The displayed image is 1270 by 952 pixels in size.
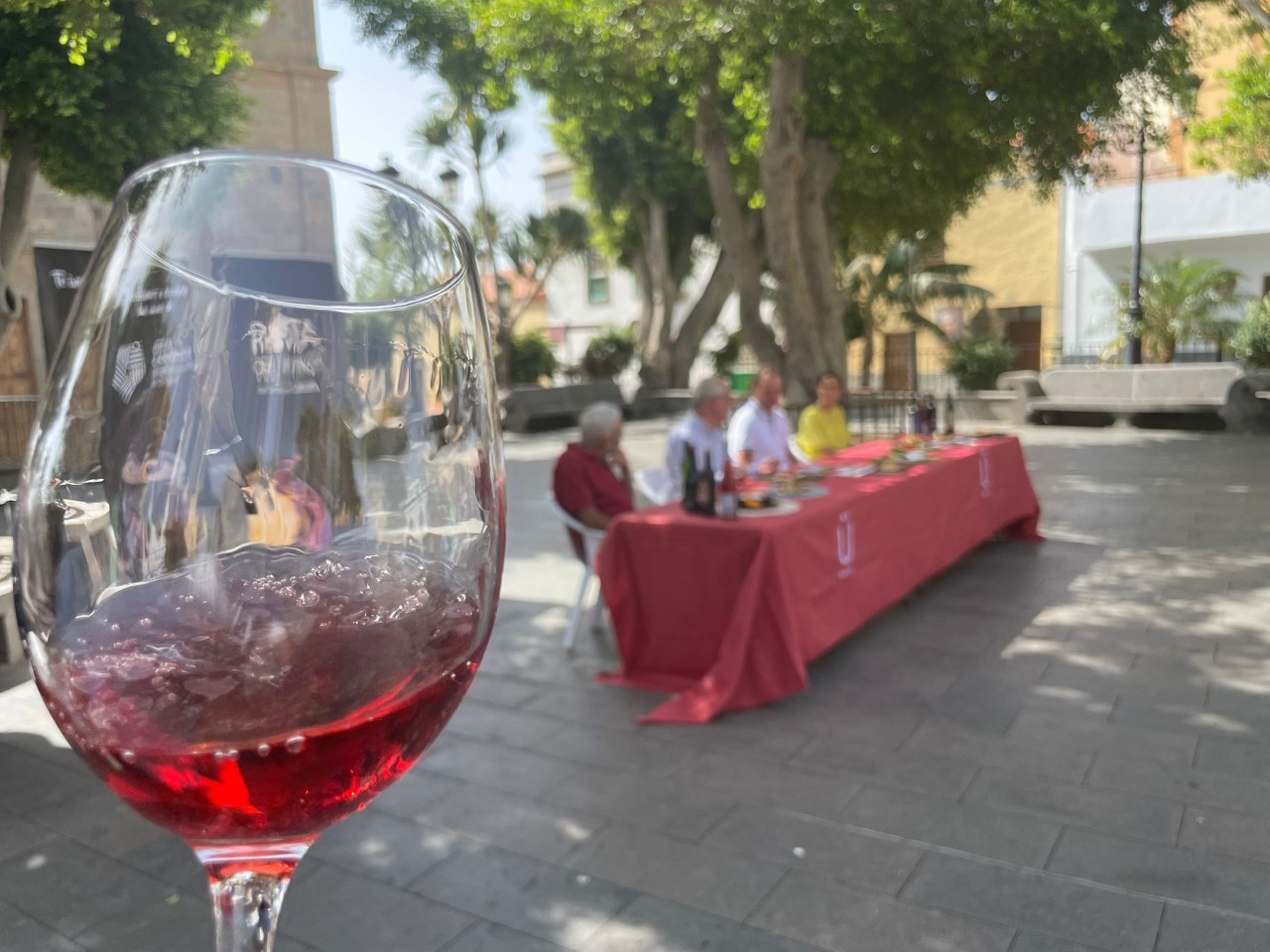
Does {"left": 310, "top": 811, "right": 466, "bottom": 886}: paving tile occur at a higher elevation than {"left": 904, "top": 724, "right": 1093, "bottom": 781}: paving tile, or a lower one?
lower

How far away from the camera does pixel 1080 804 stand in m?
3.45

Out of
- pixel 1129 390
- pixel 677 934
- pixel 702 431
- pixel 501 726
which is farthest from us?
pixel 1129 390

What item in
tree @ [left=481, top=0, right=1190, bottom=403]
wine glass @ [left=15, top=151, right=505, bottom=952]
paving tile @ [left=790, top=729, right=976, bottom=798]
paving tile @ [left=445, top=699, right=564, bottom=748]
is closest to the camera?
wine glass @ [left=15, top=151, right=505, bottom=952]

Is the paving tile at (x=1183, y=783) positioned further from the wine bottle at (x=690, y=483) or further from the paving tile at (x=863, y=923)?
the wine bottle at (x=690, y=483)

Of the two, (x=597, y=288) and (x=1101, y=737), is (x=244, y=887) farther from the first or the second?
(x=597, y=288)

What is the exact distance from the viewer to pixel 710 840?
10.8 feet

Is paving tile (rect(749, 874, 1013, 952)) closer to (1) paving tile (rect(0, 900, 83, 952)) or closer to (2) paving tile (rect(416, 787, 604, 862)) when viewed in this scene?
(2) paving tile (rect(416, 787, 604, 862))

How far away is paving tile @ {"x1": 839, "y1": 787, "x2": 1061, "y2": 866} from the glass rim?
3.11m

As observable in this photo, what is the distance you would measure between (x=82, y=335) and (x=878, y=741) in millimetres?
3954

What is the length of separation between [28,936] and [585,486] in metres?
3.41

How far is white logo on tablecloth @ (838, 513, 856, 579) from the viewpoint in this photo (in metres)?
5.04

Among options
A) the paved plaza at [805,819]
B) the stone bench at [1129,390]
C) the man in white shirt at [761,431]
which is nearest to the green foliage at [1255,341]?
the stone bench at [1129,390]

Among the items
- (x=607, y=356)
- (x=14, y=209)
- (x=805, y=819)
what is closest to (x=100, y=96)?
(x=14, y=209)

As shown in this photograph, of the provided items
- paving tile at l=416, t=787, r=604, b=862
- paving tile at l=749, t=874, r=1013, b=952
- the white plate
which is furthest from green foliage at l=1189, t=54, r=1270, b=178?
paving tile at l=416, t=787, r=604, b=862
